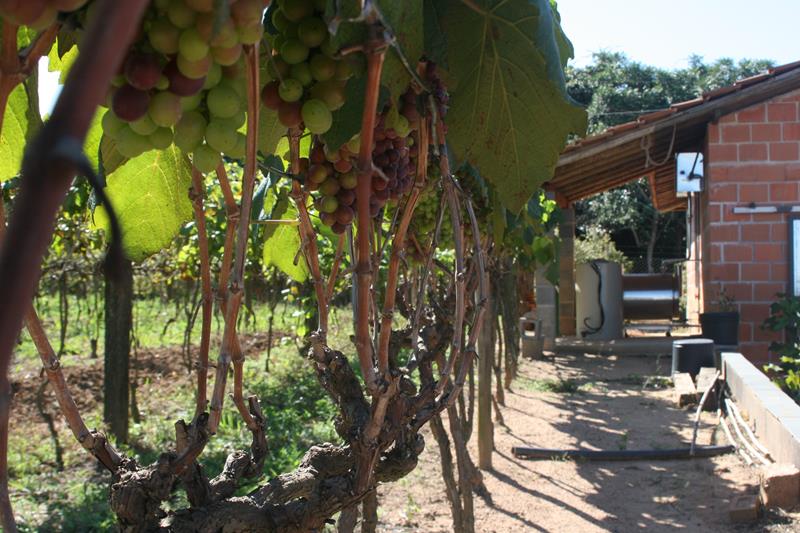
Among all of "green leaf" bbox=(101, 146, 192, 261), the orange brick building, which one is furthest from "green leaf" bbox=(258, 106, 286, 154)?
the orange brick building

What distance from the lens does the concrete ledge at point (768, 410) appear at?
4059 millimetres

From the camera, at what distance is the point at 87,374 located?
801 cm

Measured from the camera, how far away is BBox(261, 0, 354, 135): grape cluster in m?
0.82

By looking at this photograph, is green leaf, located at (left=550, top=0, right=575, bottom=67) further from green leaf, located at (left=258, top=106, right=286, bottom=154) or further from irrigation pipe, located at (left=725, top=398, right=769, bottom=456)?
irrigation pipe, located at (left=725, top=398, right=769, bottom=456)

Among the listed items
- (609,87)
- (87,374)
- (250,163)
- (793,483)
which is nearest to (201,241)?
(250,163)

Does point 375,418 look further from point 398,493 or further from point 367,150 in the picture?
point 398,493

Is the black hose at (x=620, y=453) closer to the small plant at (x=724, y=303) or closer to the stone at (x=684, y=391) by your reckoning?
the stone at (x=684, y=391)

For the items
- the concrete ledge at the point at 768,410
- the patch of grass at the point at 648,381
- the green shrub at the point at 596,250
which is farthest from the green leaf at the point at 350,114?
Result: the green shrub at the point at 596,250

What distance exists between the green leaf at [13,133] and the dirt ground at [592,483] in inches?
136

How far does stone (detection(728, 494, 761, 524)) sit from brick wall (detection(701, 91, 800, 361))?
→ 4.27 meters

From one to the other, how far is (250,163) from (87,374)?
315 inches

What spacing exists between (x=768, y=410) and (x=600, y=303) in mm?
7498

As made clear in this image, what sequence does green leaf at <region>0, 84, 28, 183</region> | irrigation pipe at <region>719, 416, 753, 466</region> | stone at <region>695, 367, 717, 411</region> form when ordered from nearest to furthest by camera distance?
green leaf at <region>0, 84, 28, 183</region>, irrigation pipe at <region>719, 416, 753, 466</region>, stone at <region>695, 367, 717, 411</region>

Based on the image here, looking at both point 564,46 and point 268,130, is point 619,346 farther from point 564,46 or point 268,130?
point 268,130
